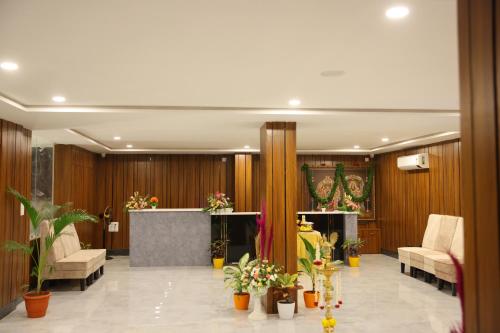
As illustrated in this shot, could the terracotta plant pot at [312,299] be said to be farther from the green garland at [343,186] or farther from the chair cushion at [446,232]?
the green garland at [343,186]

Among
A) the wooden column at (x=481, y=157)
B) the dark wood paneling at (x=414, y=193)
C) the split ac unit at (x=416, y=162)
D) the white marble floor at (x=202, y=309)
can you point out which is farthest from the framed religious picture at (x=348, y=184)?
the wooden column at (x=481, y=157)

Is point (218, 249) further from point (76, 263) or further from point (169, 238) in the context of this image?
point (76, 263)

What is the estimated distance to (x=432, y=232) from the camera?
836cm

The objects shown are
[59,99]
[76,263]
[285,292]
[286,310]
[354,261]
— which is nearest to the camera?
[59,99]

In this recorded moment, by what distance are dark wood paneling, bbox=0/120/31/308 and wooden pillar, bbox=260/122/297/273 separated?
11.2 ft

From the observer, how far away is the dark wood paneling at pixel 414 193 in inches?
339

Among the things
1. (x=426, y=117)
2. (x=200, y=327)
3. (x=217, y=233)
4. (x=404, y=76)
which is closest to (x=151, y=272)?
(x=217, y=233)

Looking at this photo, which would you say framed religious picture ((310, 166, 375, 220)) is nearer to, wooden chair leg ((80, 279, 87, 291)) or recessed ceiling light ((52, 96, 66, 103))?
wooden chair leg ((80, 279, 87, 291))

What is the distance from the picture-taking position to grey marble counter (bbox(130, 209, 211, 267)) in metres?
9.39

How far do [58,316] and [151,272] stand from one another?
3.11 metres

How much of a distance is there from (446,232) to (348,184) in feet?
13.3

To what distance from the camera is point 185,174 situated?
467 inches

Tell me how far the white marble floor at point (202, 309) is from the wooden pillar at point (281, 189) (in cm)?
83

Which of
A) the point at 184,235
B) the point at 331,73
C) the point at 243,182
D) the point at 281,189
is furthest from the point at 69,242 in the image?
the point at 331,73
